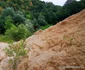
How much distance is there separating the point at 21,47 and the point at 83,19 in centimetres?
324

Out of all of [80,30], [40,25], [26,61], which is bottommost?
[40,25]

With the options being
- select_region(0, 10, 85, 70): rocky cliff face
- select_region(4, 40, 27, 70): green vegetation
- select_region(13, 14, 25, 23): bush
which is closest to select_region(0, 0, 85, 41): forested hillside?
select_region(13, 14, 25, 23): bush

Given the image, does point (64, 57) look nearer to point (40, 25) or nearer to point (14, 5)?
point (40, 25)

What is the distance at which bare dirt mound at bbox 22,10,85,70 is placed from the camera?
721cm

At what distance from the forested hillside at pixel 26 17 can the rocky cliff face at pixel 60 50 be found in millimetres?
11344

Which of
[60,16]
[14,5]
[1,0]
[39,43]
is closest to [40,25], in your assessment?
[60,16]

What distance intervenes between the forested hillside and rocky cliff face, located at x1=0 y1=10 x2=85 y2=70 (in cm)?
1134

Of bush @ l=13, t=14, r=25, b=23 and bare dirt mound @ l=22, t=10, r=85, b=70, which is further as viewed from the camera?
bush @ l=13, t=14, r=25, b=23

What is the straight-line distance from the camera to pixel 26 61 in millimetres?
8531

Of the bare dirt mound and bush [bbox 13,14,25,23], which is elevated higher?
the bare dirt mound

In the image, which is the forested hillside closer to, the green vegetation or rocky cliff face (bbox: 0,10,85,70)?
rocky cliff face (bbox: 0,10,85,70)

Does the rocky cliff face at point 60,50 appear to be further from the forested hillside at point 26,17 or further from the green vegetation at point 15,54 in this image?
the forested hillside at point 26,17

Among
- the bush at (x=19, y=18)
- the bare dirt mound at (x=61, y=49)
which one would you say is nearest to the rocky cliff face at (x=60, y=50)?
the bare dirt mound at (x=61, y=49)

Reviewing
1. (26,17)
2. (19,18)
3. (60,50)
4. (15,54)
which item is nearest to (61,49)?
(60,50)
